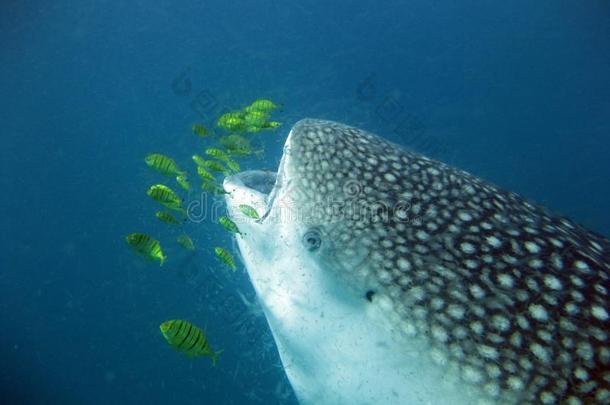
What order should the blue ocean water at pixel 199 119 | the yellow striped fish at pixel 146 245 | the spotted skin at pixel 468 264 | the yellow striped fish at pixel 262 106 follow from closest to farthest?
the spotted skin at pixel 468 264, the yellow striped fish at pixel 146 245, the yellow striped fish at pixel 262 106, the blue ocean water at pixel 199 119

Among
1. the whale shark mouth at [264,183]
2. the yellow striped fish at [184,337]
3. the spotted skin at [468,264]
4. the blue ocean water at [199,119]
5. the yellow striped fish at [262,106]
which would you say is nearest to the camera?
the spotted skin at [468,264]

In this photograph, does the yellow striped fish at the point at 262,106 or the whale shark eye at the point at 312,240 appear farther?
the yellow striped fish at the point at 262,106

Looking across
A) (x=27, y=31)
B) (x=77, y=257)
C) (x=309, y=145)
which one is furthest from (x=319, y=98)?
(x=27, y=31)

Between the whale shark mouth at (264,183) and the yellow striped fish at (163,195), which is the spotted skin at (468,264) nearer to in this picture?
the whale shark mouth at (264,183)

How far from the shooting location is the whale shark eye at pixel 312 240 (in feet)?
10.0

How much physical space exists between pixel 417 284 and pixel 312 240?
0.78 m

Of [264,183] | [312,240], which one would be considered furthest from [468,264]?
[264,183]

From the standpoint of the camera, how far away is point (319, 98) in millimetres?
23203

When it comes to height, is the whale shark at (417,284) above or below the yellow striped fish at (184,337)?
above

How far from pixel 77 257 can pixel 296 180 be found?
17563 mm

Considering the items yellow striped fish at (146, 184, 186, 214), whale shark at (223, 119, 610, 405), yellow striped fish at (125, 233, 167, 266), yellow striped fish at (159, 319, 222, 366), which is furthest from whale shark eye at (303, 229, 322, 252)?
yellow striped fish at (146, 184, 186, 214)

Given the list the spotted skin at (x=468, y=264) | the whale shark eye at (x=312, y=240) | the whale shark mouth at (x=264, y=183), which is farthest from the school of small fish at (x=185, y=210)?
the spotted skin at (x=468, y=264)

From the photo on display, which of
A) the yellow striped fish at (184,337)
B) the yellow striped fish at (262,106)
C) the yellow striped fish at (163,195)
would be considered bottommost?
the yellow striped fish at (184,337)

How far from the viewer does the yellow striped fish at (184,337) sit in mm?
4266
